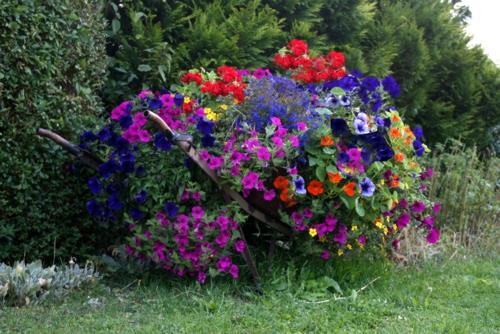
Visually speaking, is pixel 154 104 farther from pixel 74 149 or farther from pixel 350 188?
pixel 350 188

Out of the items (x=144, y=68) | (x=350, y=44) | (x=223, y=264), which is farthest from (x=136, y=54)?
(x=350, y=44)

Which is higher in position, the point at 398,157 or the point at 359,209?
the point at 398,157

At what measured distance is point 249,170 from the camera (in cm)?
341

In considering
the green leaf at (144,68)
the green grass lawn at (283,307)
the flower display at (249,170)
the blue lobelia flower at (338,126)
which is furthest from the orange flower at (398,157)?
the green leaf at (144,68)

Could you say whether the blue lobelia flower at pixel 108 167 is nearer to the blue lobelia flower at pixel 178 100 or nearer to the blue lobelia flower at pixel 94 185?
the blue lobelia flower at pixel 94 185

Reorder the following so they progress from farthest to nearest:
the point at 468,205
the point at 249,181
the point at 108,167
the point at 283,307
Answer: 1. the point at 468,205
2. the point at 108,167
3. the point at 249,181
4. the point at 283,307

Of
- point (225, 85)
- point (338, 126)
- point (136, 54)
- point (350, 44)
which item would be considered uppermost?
point (350, 44)

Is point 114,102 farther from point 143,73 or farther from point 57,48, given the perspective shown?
point 57,48

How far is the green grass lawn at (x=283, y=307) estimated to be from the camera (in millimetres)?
2969

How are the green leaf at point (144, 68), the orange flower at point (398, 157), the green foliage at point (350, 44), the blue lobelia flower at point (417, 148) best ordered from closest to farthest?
the orange flower at point (398, 157) → the blue lobelia flower at point (417, 148) → the green leaf at point (144, 68) → the green foliage at point (350, 44)

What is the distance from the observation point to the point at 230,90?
12.7ft

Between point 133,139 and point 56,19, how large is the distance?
103 cm

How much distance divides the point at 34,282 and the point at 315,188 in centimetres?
165

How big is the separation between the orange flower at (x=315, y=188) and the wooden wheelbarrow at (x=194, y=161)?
1.18ft
